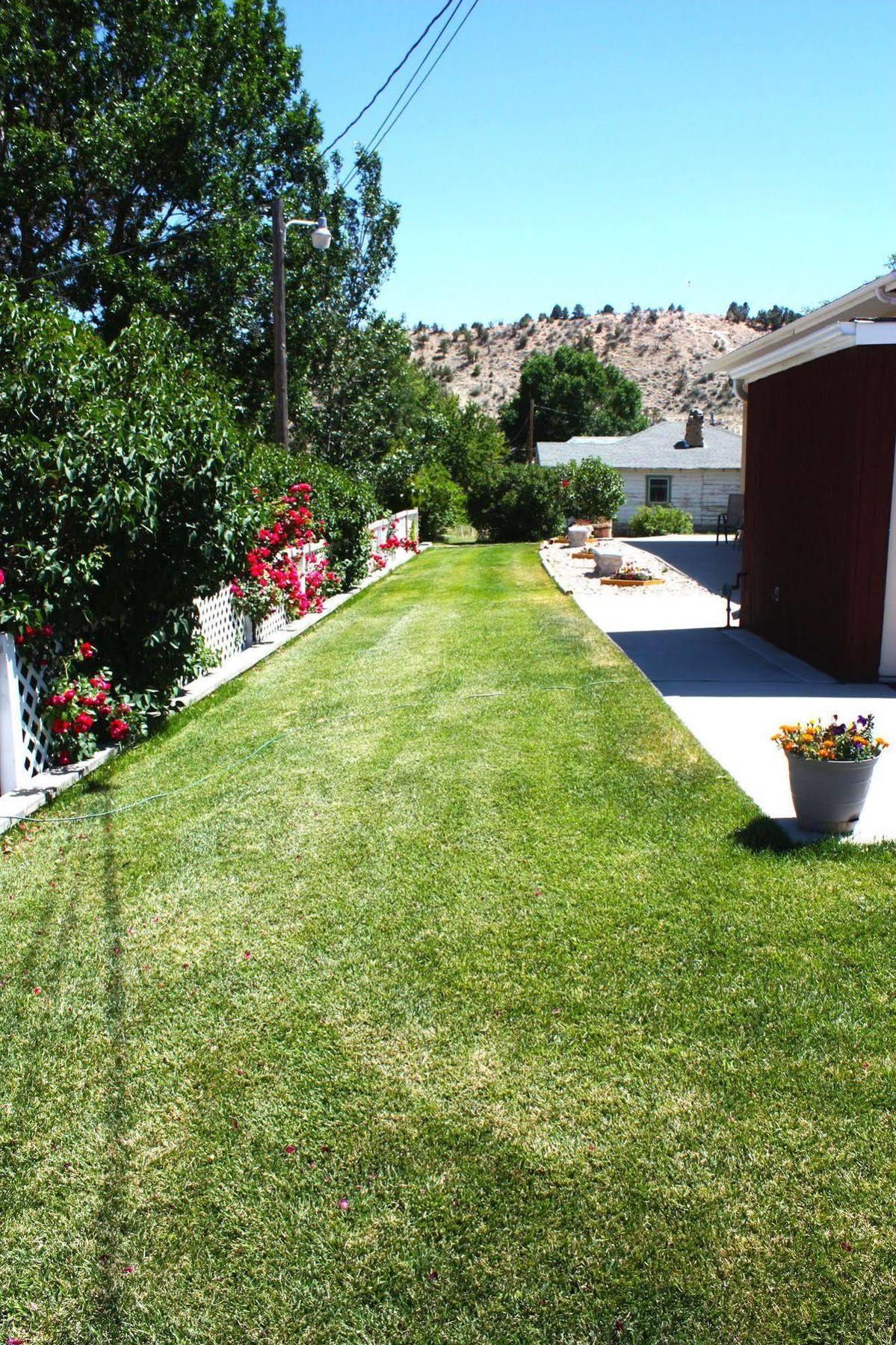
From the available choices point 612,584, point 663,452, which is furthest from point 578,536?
point 663,452

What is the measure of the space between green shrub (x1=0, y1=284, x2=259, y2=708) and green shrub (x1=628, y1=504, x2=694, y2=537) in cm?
2555

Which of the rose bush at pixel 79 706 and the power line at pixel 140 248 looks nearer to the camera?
the rose bush at pixel 79 706

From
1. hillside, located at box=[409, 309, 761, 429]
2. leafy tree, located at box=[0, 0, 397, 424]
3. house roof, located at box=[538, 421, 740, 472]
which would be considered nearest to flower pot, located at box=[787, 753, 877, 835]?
leafy tree, located at box=[0, 0, 397, 424]

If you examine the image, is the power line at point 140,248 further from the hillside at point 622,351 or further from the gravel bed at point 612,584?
the hillside at point 622,351

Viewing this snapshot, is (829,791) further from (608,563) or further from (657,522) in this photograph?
(657,522)

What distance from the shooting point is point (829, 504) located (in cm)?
880

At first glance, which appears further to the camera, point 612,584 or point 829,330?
point 612,584

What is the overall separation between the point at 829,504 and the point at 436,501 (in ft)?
74.7

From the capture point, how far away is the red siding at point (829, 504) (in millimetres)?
8070

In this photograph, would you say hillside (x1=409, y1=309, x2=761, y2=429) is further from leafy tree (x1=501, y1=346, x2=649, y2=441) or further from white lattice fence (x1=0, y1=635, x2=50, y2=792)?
white lattice fence (x1=0, y1=635, x2=50, y2=792)

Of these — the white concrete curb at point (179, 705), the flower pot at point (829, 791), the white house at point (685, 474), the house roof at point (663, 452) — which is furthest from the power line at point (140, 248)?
the flower pot at point (829, 791)

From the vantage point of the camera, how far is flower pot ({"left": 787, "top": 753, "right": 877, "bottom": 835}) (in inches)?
190

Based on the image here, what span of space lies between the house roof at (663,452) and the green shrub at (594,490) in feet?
11.4

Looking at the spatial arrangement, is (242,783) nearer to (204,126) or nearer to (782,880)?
(782,880)
